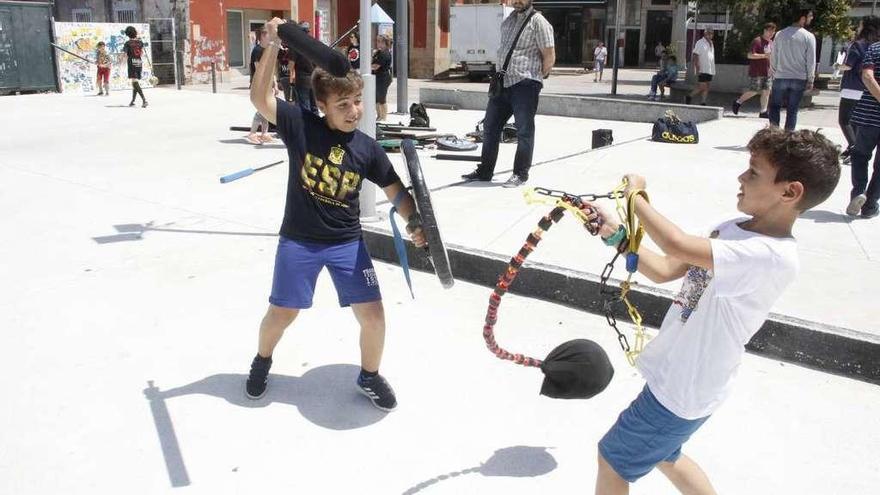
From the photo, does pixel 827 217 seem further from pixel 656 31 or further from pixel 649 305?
pixel 656 31

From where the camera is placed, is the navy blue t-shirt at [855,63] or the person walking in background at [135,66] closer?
the navy blue t-shirt at [855,63]

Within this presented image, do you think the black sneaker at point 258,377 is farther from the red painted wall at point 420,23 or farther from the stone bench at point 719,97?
the red painted wall at point 420,23

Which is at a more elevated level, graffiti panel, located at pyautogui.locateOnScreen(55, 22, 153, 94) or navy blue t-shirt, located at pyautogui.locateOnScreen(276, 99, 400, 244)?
graffiti panel, located at pyautogui.locateOnScreen(55, 22, 153, 94)

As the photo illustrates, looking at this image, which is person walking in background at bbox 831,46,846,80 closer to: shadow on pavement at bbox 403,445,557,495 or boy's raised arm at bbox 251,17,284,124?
shadow on pavement at bbox 403,445,557,495

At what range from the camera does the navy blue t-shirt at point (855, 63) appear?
7.15 m

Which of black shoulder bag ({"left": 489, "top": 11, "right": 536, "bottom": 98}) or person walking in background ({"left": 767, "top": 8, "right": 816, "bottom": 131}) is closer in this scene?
black shoulder bag ({"left": 489, "top": 11, "right": 536, "bottom": 98})

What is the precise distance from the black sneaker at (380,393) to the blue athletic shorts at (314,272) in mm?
422

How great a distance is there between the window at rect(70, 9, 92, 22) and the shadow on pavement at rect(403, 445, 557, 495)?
3020 centimetres

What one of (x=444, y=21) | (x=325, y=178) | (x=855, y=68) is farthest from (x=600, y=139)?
(x=444, y=21)

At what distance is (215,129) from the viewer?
1339cm

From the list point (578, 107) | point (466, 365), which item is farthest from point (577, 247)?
point (578, 107)

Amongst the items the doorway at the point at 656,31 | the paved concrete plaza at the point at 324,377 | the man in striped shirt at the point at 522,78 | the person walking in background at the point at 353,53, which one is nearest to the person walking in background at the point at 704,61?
the person walking in background at the point at 353,53

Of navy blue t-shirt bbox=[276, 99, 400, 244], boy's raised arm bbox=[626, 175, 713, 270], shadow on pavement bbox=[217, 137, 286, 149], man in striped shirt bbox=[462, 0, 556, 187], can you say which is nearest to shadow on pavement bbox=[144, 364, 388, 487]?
navy blue t-shirt bbox=[276, 99, 400, 244]

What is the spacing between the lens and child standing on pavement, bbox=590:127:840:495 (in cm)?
208
